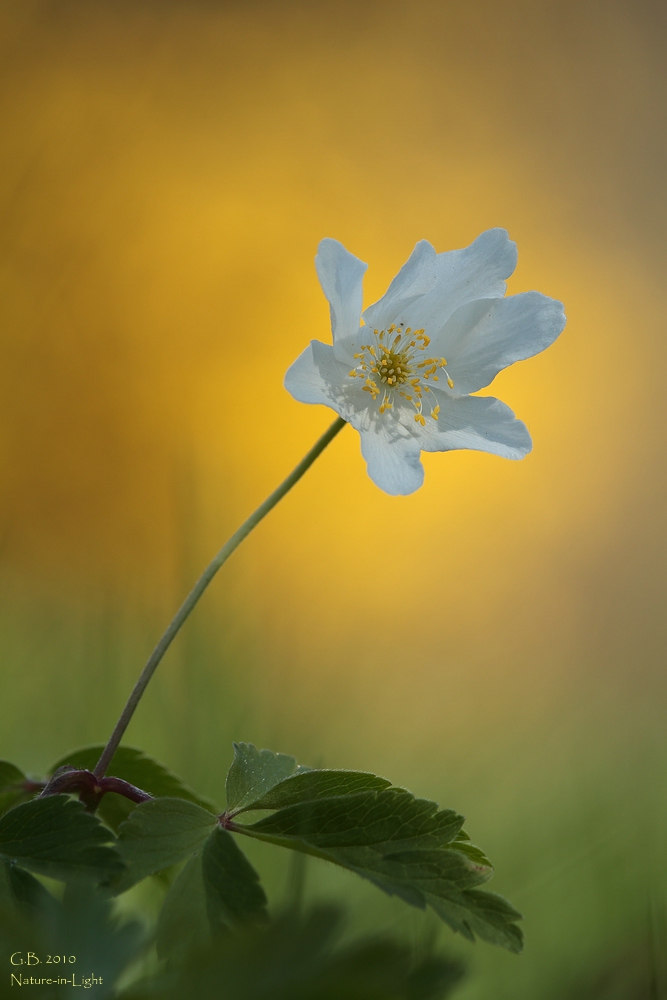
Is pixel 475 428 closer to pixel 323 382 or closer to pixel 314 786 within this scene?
pixel 323 382

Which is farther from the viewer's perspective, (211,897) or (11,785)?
(11,785)

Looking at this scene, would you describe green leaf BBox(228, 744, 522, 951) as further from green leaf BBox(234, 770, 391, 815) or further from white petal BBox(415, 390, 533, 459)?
white petal BBox(415, 390, 533, 459)

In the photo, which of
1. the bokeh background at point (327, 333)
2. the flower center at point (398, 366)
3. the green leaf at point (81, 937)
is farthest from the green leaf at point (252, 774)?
the bokeh background at point (327, 333)

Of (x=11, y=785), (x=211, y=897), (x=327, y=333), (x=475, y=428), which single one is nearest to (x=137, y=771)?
(x=11, y=785)

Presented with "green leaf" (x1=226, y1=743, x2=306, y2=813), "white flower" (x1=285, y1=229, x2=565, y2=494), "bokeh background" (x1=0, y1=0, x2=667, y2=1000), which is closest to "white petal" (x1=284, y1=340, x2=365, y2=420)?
"white flower" (x1=285, y1=229, x2=565, y2=494)

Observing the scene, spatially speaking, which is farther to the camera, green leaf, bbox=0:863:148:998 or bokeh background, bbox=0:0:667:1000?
bokeh background, bbox=0:0:667:1000

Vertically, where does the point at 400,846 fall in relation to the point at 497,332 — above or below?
below

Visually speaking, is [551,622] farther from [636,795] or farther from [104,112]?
[104,112]
